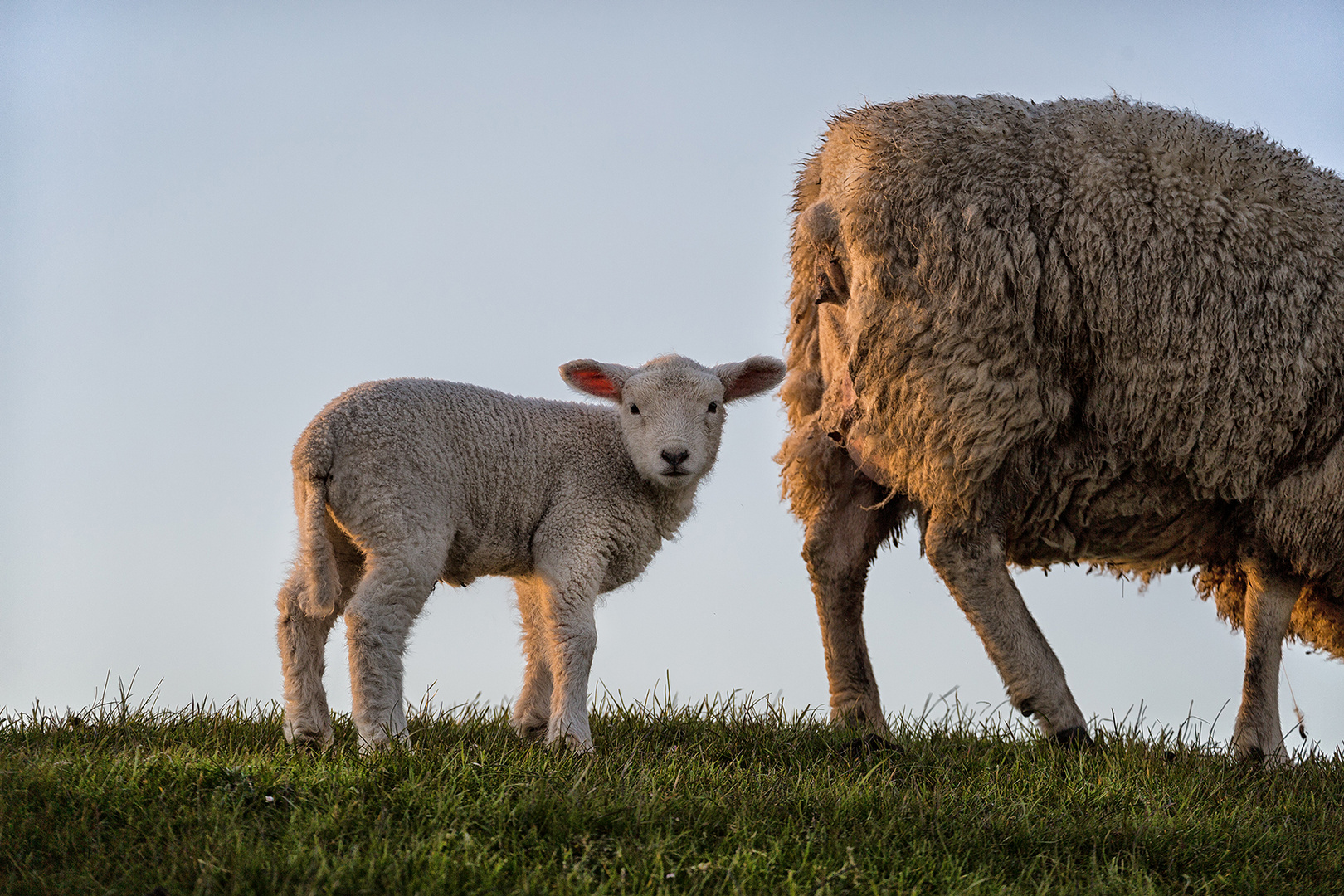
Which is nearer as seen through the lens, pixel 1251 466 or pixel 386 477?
pixel 386 477

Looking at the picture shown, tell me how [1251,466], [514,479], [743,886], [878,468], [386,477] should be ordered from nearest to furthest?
[743,886] < [386,477] < [514,479] < [1251,466] < [878,468]

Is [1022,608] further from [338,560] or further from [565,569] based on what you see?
[338,560]

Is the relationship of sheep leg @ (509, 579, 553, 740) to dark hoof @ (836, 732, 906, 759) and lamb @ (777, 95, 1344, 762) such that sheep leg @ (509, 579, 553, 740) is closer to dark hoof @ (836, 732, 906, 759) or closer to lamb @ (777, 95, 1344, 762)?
dark hoof @ (836, 732, 906, 759)

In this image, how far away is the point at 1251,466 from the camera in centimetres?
550

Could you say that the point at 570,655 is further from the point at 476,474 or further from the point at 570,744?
the point at 476,474

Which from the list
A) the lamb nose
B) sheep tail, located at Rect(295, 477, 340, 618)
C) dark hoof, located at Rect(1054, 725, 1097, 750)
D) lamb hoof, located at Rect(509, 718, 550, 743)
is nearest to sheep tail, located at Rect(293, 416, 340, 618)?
sheep tail, located at Rect(295, 477, 340, 618)

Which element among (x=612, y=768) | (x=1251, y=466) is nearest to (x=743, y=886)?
(x=612, y=768)

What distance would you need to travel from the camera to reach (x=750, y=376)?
555 cm

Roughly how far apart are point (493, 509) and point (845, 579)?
212 cm

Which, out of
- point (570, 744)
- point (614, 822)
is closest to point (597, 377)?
point (570, 744)

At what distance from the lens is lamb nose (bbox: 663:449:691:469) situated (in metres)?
5.07

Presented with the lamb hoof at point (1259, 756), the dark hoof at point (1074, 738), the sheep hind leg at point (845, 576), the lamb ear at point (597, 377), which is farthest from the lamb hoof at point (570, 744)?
the lamb hoof at point (1259, 756)

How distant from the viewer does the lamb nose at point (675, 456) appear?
5066 millimetres

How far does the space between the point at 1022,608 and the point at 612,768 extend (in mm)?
2424
